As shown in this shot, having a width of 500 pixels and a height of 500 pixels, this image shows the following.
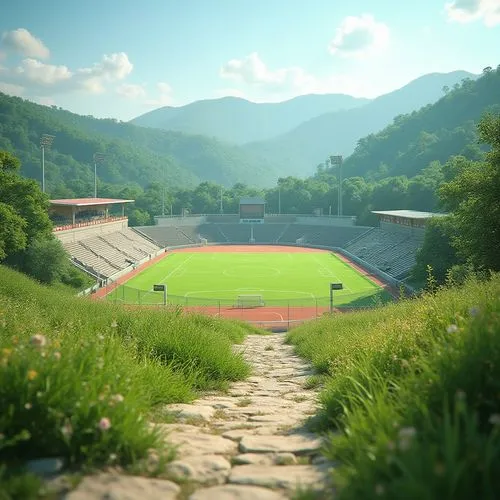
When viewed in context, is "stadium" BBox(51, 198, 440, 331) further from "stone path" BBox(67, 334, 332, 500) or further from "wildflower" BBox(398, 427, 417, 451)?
"wildflower" BBox(398, 427, 417, 451)

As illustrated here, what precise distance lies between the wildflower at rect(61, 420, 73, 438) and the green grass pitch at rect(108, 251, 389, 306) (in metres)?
31.7

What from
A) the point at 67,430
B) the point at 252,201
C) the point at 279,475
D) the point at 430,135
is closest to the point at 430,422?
the point at 279,475

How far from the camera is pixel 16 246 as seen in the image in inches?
1506

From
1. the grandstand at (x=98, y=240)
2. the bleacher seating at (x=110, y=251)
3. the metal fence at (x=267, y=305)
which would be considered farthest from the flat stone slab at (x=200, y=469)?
the bleacher seating at (x=110, y=251)

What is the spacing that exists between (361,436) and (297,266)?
196ft

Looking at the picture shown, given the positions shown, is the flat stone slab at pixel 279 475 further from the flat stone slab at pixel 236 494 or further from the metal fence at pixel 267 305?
the metal fence at pixel 267 305

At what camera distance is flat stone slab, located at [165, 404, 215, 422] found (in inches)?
246

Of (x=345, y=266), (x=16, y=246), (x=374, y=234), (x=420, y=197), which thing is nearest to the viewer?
(x=16, y=246)

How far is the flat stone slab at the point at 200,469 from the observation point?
418 centimetres

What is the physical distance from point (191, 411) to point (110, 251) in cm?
5864

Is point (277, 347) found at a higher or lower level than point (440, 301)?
lower

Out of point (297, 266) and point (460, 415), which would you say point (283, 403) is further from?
point (297, 266)

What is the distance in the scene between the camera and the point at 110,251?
63.3 meters

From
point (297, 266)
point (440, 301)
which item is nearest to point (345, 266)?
point (297, 266)
